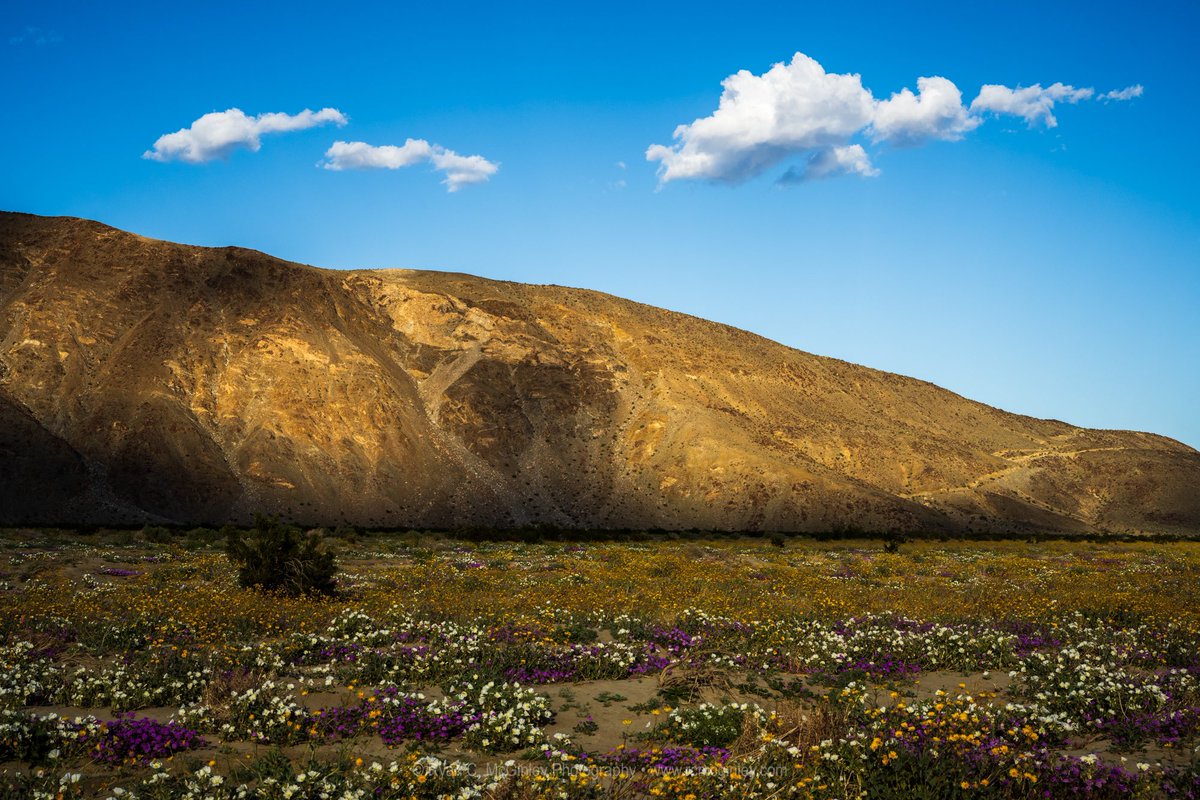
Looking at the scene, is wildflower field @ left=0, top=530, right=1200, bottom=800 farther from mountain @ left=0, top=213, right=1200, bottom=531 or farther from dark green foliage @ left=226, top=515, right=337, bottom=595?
mountain @ left=0, top=213, right=1200, bottom=531

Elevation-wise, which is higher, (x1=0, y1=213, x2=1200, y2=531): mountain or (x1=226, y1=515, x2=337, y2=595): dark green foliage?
(x1=0, y1=213, x2=1200, y2=531): mountain

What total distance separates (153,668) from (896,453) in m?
104

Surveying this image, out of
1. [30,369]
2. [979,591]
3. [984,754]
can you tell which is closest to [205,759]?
[984,754]

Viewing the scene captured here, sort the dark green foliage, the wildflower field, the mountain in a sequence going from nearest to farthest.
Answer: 1. the wildflower field
2. the dark green foliage
3. the mountain

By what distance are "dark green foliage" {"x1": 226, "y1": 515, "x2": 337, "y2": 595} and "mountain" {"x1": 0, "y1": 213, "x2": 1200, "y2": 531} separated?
57.3m

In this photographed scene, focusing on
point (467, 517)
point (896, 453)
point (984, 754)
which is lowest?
point (467, 517)

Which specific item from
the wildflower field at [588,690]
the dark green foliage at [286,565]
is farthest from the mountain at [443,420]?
the wildflower field at [588,690]

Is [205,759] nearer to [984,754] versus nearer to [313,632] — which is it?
[313,632]

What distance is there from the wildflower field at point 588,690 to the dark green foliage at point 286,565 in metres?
0.56

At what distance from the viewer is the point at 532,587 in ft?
78.3

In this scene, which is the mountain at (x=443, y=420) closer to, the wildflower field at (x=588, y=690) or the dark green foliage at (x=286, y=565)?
the dark green foliage at (x=286, y=565)

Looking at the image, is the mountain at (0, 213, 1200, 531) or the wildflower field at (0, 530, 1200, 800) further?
the mountain at (0, 213, 1200, 531)

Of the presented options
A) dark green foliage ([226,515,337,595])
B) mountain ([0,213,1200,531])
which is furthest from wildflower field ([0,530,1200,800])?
mountain ([0,213,1200,531])

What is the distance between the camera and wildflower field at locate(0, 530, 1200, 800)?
8742 millimetres
